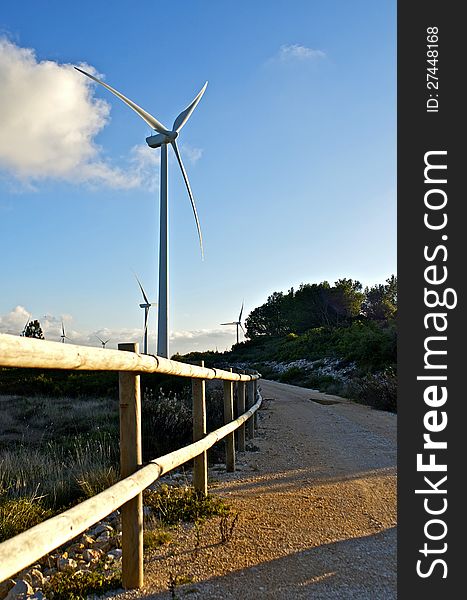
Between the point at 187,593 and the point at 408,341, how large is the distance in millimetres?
2057

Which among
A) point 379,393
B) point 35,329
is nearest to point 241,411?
point 379,393

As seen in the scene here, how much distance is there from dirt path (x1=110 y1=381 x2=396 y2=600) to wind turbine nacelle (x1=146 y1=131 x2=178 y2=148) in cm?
1598

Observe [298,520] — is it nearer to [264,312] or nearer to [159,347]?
[159,347]

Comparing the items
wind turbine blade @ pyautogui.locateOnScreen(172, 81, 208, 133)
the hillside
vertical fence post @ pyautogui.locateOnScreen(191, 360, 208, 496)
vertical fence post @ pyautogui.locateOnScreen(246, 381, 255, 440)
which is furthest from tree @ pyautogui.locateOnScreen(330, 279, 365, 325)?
vertical fence post @ pyautogui.locateOnScreen(191, 360, 208, 496)

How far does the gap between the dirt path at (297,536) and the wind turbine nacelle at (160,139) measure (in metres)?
16.0

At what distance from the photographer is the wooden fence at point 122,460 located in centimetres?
210

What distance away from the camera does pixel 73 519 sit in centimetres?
246

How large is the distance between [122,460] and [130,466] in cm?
6

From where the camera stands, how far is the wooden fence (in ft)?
6.90

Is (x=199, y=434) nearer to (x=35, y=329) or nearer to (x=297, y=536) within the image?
(x=297, y=536)

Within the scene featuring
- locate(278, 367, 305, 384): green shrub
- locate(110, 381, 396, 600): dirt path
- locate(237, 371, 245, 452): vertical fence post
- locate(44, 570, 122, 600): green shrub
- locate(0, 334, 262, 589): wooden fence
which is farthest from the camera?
locate(278, 367, 305, 384): green shrub

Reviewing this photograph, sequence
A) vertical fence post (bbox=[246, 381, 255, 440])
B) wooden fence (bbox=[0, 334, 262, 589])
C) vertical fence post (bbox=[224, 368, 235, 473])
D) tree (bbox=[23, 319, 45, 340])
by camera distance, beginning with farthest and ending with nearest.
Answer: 1. tree (bbox=[23, 319, 45, 340])
2. vertical fence post (bbox=[246, 381, 255, 440])
3. vertical fence post (bbox=[224, 368, 235, 473])
4. wooden fence (bbox=[0, 334, 262, 589])

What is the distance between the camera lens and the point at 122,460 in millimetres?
3342

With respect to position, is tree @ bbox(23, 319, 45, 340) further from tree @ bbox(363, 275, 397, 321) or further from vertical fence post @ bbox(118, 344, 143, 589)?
vertical fence post @ bbox(118, 344, 143, 589)
